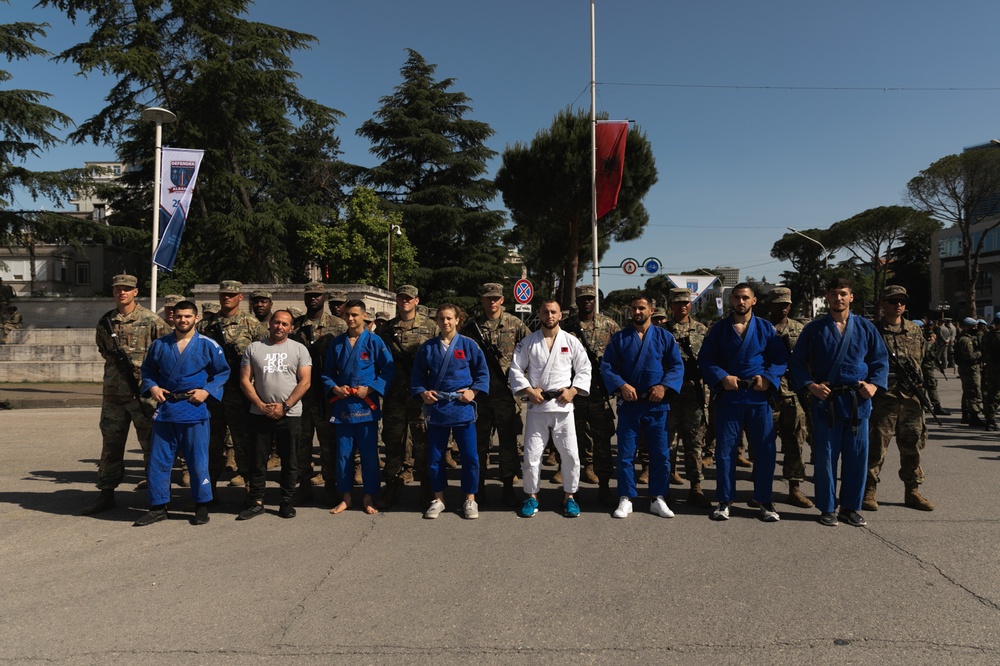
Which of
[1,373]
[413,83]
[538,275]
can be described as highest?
[413,83]

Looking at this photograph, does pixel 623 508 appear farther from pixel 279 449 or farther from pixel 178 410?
pixel 178 410

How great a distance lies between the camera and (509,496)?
19.6ft

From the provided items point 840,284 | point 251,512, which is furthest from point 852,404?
point 251,512

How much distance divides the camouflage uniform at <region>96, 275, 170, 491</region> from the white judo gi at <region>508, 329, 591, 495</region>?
10.9 ft

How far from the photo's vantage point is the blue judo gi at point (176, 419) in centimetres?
540

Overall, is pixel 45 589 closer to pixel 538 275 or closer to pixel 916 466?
pixel 916 466

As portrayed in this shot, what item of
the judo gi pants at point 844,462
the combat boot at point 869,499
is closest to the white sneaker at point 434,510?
the judo gi pants at point 844,462

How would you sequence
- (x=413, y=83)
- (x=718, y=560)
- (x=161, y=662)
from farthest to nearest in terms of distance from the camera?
(x=413, y=83) < (x=718, y=560) < (x=161, y=662)

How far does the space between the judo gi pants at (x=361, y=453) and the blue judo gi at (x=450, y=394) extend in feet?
1.65

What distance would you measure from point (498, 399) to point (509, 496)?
0.91 meters

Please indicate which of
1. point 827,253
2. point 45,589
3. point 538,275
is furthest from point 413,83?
point 827,253

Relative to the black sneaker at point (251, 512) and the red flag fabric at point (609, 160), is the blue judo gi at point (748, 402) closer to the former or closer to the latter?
the black sneaker at point (251, 512)

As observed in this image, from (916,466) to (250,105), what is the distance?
1127 inches

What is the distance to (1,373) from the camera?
19.4 m
